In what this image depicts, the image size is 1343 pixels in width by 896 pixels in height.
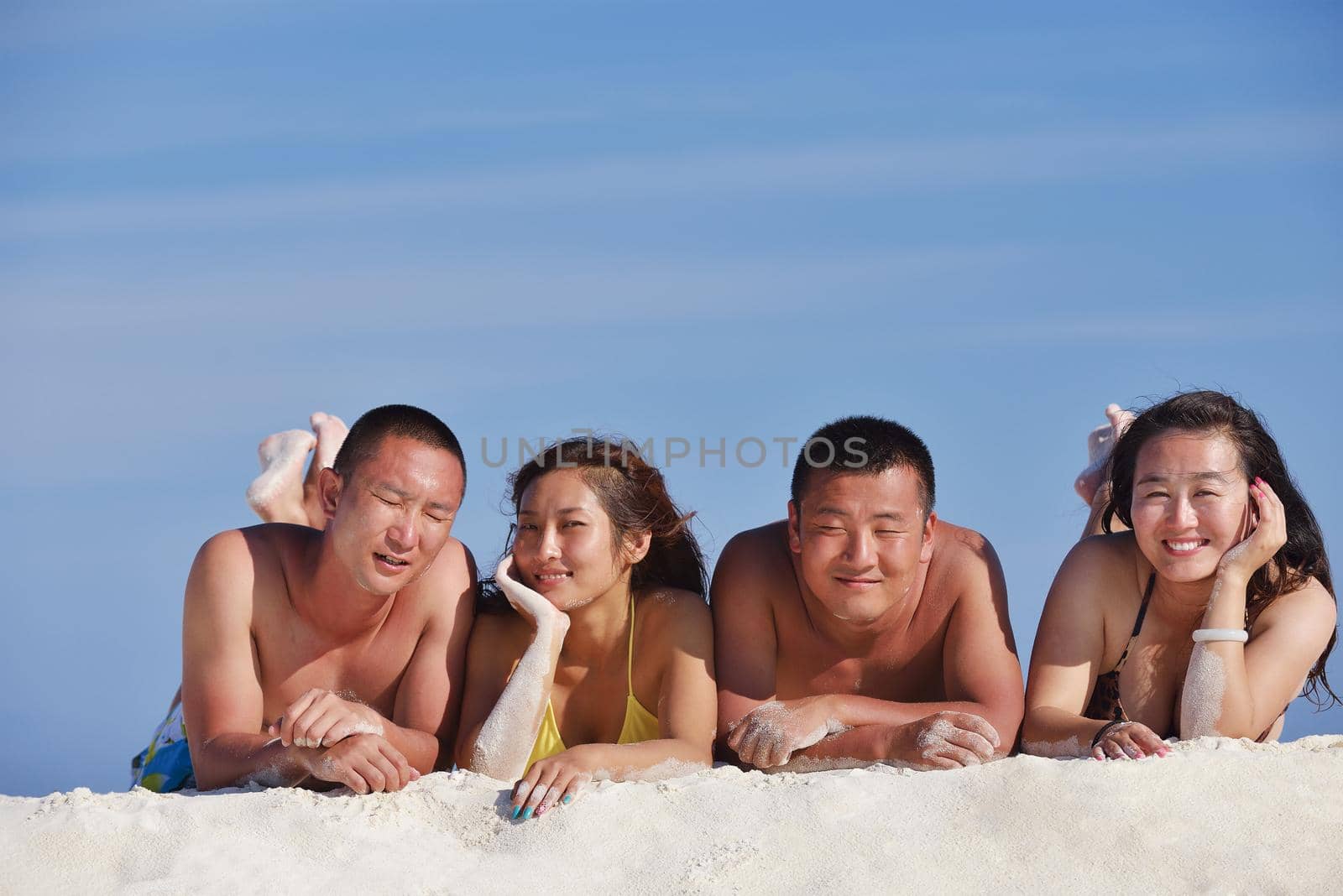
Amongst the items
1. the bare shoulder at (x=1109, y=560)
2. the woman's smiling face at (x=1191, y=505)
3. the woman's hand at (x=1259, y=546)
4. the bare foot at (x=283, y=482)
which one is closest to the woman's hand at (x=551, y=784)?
the bare shoulder at (x=1109, y=560)

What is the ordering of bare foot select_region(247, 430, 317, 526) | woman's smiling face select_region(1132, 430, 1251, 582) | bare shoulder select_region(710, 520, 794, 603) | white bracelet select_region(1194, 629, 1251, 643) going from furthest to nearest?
1. bare foot select_region(247, 430, 317, 526)
2. bare shoulder select_region(710, 520, 794, 603)
3. woman's smiling face select_region(1132, 430, 1251, 582)
4. white bracelet select_region(1194, 629, 1251, 643)

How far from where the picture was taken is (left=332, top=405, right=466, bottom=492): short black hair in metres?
5.91

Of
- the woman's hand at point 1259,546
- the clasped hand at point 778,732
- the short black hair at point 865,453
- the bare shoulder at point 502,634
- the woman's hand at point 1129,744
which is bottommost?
the clasped hand at point 778,732

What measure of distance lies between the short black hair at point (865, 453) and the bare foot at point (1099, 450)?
2.75m

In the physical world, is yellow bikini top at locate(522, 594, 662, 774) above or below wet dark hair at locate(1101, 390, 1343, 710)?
below

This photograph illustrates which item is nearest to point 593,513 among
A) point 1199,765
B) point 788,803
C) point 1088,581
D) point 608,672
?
point 608,672

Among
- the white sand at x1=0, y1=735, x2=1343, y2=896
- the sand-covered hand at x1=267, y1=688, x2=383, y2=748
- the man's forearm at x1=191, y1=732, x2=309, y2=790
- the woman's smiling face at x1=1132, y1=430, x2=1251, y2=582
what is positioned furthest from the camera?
the woman's smiling face at x1=1132, y1=430, x2=1251, y2=582

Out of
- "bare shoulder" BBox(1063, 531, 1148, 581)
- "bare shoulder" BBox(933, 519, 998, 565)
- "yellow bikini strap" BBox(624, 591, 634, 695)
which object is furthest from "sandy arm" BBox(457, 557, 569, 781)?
"bare shoulder" BBox(1063, 531, 1148, 581)

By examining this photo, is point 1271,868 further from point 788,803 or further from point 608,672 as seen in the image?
point 608,672

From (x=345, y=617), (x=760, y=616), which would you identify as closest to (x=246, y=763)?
(x=345, y=617)

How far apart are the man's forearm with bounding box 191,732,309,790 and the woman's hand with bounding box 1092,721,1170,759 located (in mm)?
3010

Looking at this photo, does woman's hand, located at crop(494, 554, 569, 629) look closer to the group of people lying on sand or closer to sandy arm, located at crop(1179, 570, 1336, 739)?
the group of people lying on sand

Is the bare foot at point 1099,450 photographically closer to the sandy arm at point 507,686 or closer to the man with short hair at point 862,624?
the man with short hair at point 862,624

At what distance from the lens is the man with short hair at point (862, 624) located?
5.48 metres
